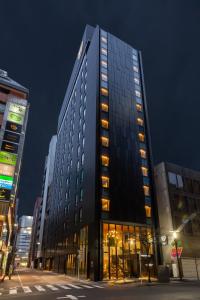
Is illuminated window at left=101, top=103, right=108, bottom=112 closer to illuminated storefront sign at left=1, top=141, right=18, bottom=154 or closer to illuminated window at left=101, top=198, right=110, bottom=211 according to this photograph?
illuminated window at left=101, top=198, right=110, bottom=211

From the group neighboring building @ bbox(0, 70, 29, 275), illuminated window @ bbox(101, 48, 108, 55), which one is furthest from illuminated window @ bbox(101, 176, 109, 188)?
illuminated window @ bbox(101, 48, 108, 55)

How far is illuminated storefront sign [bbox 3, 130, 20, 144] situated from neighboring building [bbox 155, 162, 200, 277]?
Answer: 33464 millimetres

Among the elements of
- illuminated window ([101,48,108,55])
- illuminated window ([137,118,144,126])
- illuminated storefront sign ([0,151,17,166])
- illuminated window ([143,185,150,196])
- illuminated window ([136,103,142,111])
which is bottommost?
illuminated window ([143,185,150,196])

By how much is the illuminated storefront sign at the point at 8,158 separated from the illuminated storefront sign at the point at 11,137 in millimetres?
3298

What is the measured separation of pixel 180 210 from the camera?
52312mm

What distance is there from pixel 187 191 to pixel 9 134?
139 ft

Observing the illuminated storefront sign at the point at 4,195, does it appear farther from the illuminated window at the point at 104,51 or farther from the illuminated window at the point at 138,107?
the illuminated window at the point at 104,51

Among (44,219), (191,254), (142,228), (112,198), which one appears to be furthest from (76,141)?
(44,219)

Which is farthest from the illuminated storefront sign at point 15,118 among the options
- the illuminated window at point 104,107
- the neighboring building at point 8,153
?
the illuminated window at point 104,107

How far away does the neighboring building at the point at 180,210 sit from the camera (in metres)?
47.9

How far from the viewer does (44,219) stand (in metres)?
114

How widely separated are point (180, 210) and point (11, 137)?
39.7 metres

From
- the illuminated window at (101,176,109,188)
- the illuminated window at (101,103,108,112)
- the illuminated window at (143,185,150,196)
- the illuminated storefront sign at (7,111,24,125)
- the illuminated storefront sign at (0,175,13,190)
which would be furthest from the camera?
the illuminated window at (101,103,108,112)

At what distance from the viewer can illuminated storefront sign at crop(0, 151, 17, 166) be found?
1599 inches
